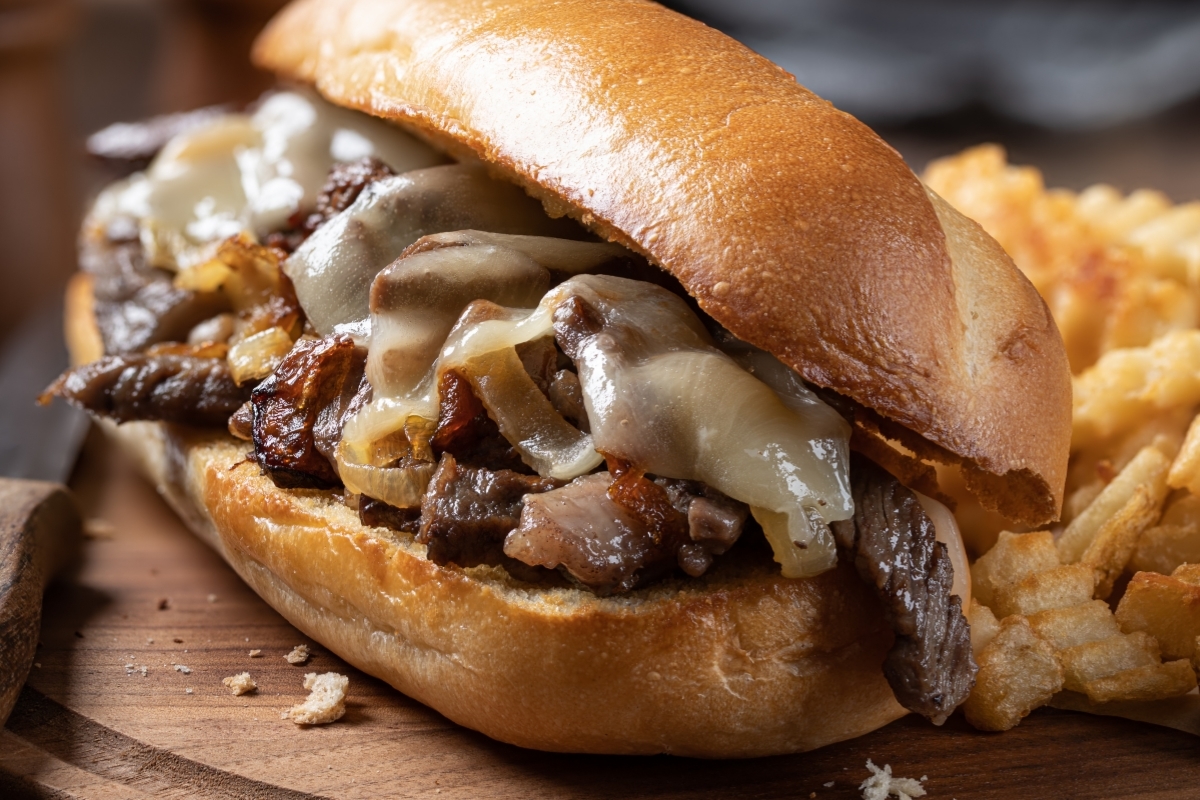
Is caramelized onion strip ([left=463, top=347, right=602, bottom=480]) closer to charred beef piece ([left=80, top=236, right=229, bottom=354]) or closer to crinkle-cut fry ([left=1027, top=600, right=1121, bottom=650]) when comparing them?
crinkle-cut fry ([left=1027, top=600, right=1121, bottom=650])

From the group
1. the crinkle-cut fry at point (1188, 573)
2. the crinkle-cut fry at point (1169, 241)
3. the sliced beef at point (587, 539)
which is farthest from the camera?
the crinkle-cut fry at point (1169, 241)

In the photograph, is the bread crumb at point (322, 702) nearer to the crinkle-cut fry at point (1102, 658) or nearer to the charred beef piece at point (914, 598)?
the charred beef piece at point (914, 598)

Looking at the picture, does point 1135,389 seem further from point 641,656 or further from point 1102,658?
point 641,656

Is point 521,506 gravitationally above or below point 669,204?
below

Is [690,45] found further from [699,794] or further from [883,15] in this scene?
[883,15]

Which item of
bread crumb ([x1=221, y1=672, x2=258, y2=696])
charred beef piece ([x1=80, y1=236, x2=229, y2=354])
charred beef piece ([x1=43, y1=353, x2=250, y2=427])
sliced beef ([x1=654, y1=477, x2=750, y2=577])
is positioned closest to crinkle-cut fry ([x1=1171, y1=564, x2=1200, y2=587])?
sliced beef ([x1=654, y1=477, x2=750, y2=577])

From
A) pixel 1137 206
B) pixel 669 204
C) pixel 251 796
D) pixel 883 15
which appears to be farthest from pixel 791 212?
pixel 883 15

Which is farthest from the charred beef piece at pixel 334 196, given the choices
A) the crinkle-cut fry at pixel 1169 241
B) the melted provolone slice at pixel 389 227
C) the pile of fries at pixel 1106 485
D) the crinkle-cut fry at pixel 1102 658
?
the crinkle-cut fry at pixel 1169 241
